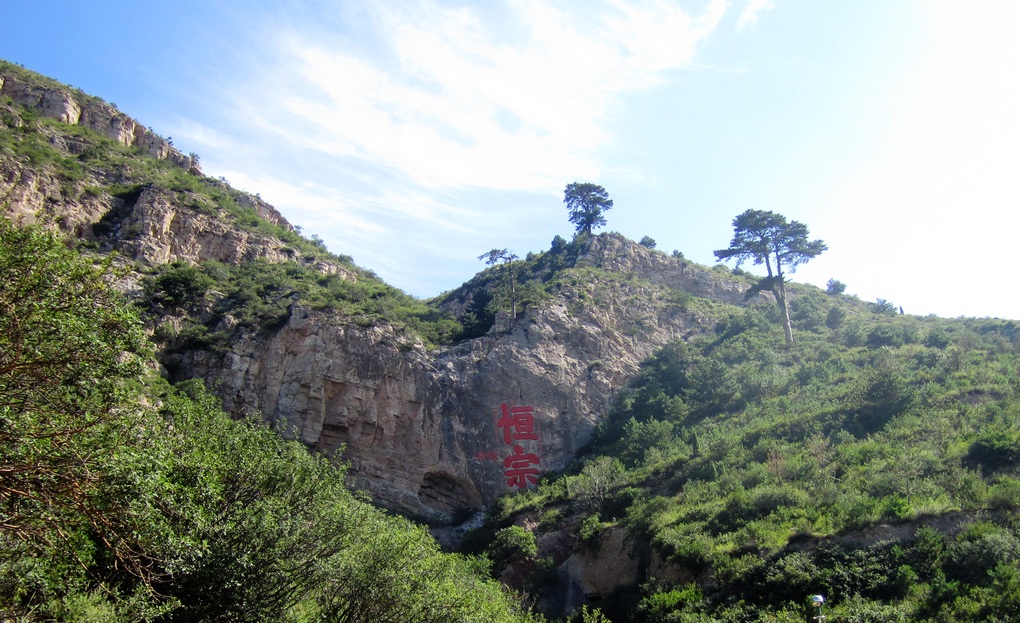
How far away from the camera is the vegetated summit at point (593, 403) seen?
17953 mm

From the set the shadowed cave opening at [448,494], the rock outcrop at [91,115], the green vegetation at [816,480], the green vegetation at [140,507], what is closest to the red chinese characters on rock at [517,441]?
the green vegetation at [816,480]

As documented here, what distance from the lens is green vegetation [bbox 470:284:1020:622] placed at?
16281 mm

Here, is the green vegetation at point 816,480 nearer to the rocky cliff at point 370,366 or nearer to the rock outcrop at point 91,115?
the rocky cliff at point 370,366

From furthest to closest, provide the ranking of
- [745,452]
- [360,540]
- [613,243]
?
1. [613,243]
2. [745,452]
3. [360,540]

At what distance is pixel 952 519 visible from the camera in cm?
1716

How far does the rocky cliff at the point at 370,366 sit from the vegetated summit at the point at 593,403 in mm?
125

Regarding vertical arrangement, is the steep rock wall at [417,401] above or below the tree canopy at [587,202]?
below

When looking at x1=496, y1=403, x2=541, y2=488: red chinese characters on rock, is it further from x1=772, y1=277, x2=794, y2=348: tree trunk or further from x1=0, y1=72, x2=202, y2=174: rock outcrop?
x1=0, y1=72, x2=202, y2=174: rock outcrop

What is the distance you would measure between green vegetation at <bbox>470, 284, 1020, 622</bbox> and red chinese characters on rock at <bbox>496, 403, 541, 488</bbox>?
1.26 m

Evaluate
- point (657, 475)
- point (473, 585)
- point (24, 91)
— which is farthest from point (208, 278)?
point (657, 475)

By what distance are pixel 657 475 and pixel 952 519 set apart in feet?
39.4

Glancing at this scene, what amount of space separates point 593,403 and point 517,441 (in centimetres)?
577

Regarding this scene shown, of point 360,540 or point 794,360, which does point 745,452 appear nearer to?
point 794,360

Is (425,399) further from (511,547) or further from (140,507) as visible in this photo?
(140,507)
